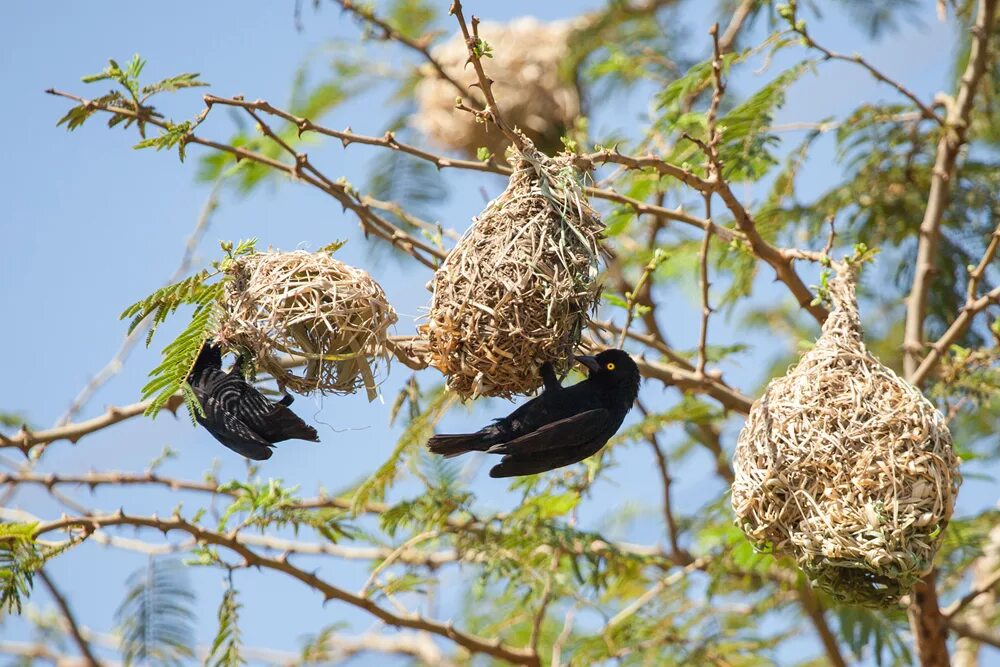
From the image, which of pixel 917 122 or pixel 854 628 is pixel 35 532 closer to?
pixel 854 628

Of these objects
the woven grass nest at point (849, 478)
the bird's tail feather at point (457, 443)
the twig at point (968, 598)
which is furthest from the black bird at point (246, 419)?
the twig at point (968, 598)

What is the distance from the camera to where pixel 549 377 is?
11.8 ft

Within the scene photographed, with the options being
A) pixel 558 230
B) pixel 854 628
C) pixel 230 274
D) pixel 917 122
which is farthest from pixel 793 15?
pixel 854 628

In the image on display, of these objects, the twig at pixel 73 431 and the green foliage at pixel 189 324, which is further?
the twig at pixel 73 431

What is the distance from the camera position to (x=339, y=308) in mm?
3557

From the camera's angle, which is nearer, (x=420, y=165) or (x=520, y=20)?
(x=420, y=165)

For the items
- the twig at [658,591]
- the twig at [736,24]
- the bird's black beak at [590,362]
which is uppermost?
the twig at [736,24]

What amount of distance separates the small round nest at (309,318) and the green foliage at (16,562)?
0.91 m

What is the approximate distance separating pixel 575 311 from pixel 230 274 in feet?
3.30

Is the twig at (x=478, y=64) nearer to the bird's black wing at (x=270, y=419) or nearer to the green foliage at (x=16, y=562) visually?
the bird's black wing at (x=270, y=419)

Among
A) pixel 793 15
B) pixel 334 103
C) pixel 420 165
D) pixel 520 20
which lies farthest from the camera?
pixel 520 20

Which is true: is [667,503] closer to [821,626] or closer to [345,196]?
[821,626]

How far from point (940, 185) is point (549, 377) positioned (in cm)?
265

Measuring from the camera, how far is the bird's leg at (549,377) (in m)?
3.58
